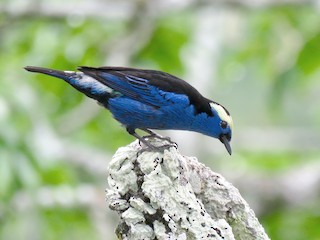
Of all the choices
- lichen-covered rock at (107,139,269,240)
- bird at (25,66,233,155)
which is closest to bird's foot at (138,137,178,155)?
lichen-covered rock at (107,139,269,240)

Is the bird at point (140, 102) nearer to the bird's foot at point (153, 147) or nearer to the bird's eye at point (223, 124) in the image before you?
the bird's eye at point (223, 124)

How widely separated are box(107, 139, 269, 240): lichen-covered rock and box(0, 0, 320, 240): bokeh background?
295 centimetres

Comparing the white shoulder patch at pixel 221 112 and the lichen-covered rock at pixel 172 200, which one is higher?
the white shoulder patch at pixel 221 112

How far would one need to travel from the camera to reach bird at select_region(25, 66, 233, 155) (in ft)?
17.1

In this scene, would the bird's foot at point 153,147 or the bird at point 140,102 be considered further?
the bird at point 140,102

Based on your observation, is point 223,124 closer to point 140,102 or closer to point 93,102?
point 140,102

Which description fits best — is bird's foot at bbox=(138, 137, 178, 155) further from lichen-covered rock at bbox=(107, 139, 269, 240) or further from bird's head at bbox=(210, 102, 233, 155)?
bird's head at bbox=(210, 102, 233, 155)

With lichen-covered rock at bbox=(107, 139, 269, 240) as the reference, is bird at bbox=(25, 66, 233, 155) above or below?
above

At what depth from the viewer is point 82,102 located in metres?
10.2

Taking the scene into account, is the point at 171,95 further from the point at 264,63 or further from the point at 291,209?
the point at 264,63

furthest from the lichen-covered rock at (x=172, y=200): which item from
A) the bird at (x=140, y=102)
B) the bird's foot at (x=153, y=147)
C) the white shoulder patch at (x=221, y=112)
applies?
the white shoulder patch at (x=221, y=112)

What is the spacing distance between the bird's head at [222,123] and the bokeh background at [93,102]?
212 centimetres

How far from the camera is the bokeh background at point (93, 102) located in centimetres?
816

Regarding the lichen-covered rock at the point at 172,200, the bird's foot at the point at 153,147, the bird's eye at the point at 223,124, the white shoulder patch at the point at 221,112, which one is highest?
the white shoulder patch at the point at 221,112
